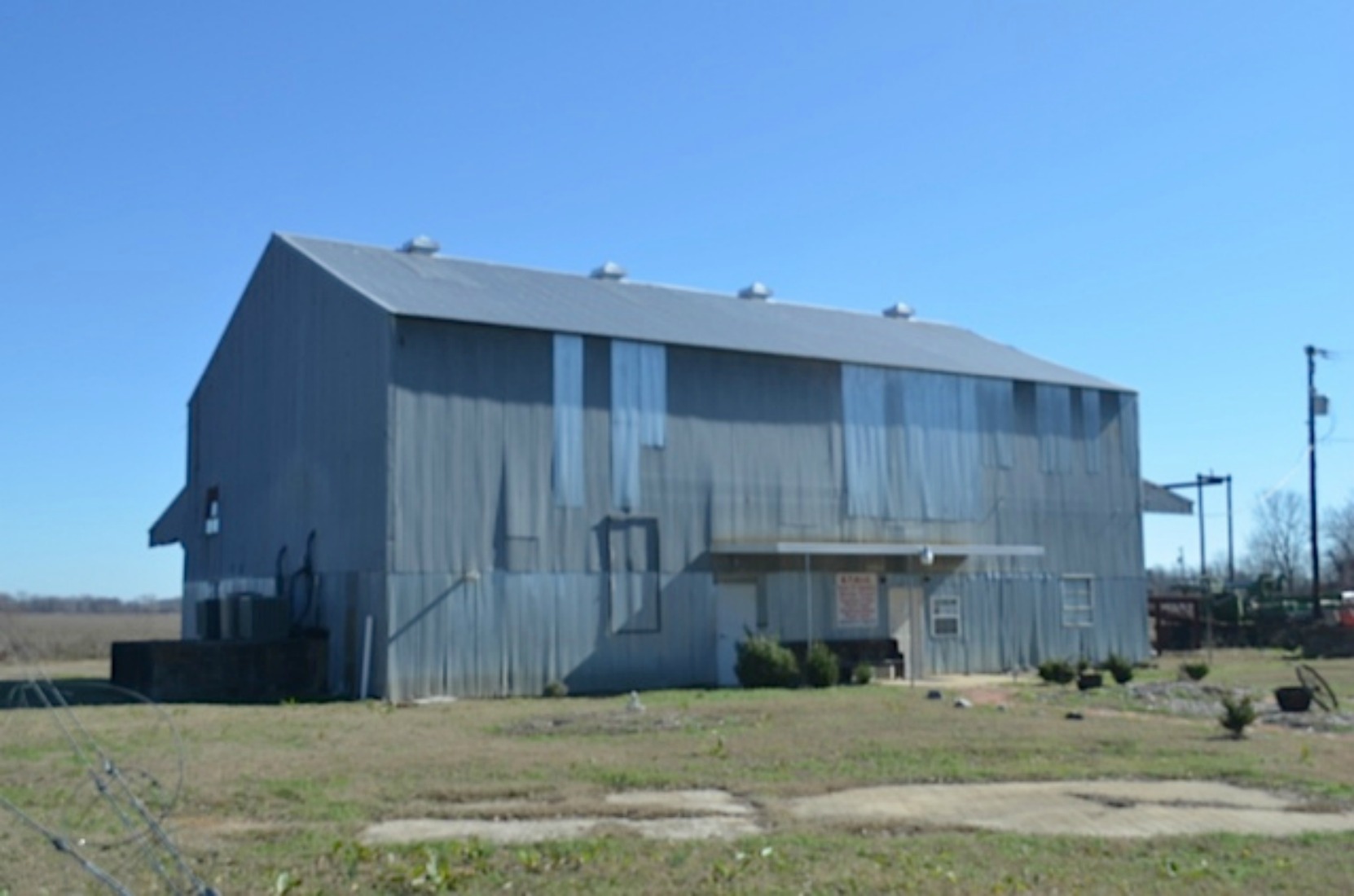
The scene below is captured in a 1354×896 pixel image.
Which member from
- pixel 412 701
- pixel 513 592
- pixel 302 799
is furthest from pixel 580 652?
pixel 302 799

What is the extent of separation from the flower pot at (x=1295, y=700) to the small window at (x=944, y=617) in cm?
1161

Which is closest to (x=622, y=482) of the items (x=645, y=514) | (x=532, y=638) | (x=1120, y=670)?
(x=645, y=514)

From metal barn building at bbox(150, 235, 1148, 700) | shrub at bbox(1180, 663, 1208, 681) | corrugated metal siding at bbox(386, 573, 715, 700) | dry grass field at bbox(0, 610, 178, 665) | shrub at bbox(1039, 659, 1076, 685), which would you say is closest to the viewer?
dry grass field at bbox(0, 610, 178, 665)

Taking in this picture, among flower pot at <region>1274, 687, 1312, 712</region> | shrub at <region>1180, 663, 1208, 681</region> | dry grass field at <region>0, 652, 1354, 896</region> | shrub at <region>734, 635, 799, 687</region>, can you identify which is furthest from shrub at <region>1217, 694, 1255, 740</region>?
shrub at <region>1180, 663, 1208, 681</region>

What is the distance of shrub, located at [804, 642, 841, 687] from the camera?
2988 cm

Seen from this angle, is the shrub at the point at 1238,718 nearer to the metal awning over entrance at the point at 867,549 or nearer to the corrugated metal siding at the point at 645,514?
the metal awning over entrance at the point at 867,549

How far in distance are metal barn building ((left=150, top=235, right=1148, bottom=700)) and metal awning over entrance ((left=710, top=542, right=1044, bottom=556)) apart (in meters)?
0.10

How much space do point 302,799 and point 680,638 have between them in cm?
1717

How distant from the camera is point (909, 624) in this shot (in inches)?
1347

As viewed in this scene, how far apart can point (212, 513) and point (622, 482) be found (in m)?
12.8

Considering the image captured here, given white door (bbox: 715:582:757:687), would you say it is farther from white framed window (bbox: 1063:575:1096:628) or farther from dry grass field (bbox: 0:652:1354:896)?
white framed window (bbox: 1063:575:1096:628)

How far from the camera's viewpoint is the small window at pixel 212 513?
36.6 metres

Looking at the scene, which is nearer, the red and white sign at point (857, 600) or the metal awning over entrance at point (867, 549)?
the metal awning over entrance at point (867, 549)

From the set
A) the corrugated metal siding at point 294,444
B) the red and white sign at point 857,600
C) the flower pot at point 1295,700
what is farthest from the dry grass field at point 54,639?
the flower pot at point 1295,700
